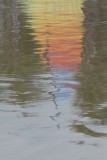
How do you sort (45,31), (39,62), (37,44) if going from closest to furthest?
1. (39,62)
2. (37,44)
3. (45,31)

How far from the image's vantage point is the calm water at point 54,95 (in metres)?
4.52

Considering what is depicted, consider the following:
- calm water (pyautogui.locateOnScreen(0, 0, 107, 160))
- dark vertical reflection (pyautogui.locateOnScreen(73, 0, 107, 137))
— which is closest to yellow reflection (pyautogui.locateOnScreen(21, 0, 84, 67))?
calm water (pyautogui.locateOnScreen(0, 0, 107, 160))

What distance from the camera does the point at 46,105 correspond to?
5895mm

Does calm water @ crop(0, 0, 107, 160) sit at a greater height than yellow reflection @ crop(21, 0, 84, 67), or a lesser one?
greater

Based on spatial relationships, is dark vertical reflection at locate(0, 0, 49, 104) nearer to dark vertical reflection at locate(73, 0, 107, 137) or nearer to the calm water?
the calm water

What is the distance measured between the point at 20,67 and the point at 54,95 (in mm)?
1765

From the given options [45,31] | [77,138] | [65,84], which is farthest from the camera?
[45,31]

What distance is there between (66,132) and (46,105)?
Answer: 1.05m

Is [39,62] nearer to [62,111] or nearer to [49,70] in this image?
[49,70]

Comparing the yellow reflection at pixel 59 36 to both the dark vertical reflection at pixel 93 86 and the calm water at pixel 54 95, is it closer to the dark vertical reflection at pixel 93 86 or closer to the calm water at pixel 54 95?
the calm water at pixel 54 95

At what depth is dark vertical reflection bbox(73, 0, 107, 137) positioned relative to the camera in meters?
5.10

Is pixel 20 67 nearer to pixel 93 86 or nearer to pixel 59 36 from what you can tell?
pixel 93 86

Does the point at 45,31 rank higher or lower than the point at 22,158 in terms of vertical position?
lower

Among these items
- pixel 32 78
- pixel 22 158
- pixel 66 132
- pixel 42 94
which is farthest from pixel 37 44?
pixel 22 158
